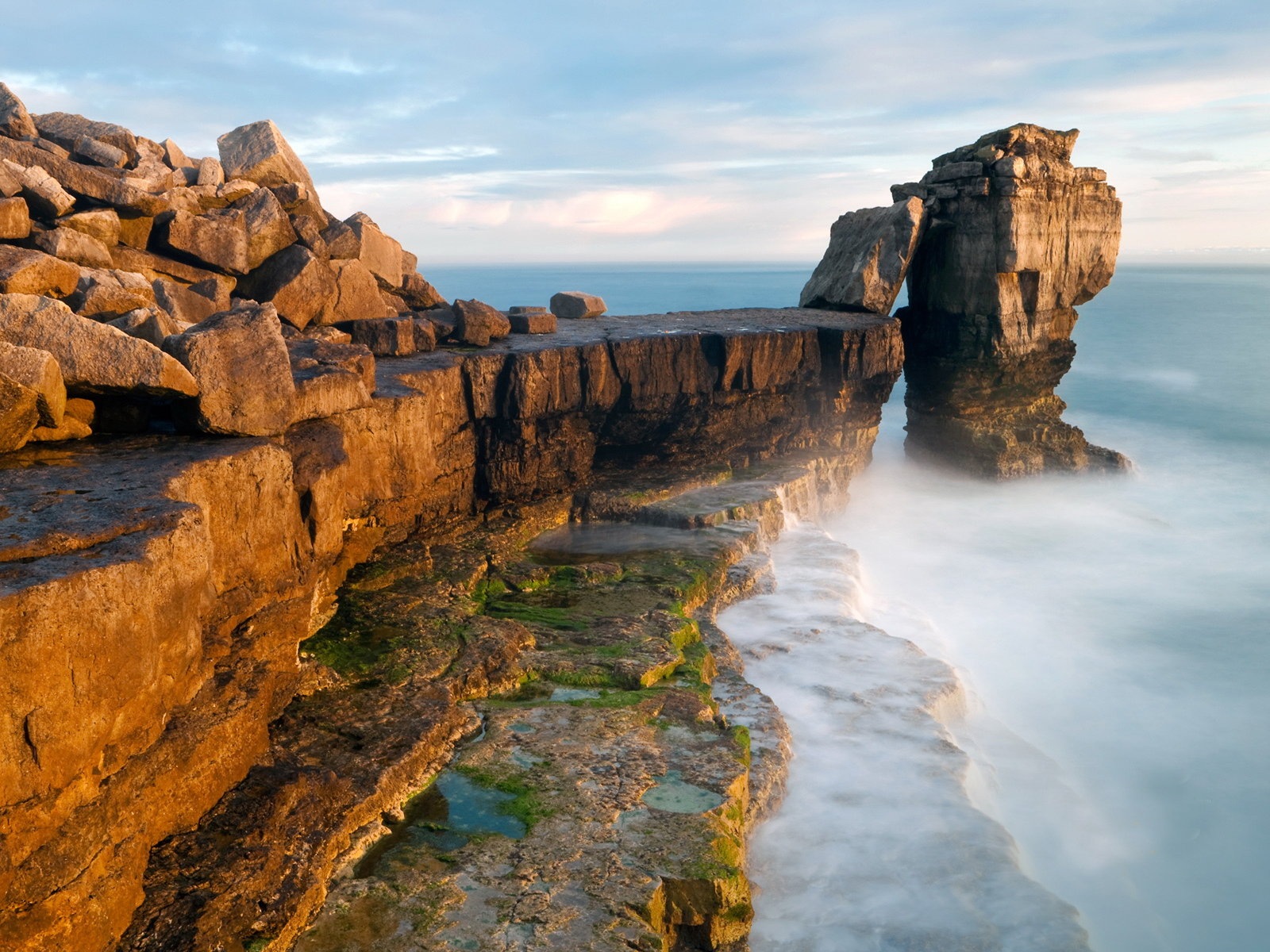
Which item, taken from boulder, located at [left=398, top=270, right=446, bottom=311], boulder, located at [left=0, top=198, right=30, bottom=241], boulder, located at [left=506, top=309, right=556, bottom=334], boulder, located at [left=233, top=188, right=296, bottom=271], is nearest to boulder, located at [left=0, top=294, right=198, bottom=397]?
boulder, located at [left=0, top=198, right=30, bottom=241]

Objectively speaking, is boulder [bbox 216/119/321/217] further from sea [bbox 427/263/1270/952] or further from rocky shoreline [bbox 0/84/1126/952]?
sea [bbox 427/263/1270/952]

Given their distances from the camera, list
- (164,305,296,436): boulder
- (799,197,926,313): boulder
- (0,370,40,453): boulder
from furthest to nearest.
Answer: (799,197,926,313): boulder → (164,305,296,436): boulder → (0,370,40,453): boulder

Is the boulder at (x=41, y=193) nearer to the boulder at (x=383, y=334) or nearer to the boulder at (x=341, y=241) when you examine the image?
the boulder at (x=341, y=241)

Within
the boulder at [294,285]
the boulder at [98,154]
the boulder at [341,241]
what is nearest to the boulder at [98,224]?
the boulder at [98,154]

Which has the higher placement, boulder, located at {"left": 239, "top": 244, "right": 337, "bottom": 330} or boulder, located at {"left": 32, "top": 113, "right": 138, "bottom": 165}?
boulder, located at {"left": 32, "top": 113, "right": 138, "bottom": 165}

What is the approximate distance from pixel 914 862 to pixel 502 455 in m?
7.34

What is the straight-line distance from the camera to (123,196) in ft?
35.5

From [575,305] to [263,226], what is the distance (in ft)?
23.7

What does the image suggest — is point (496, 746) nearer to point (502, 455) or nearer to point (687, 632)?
point (687, 632)

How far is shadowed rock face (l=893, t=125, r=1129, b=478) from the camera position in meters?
20.9

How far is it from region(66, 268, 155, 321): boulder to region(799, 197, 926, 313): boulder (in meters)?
14.7

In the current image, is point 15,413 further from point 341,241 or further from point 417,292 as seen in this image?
point 417,292

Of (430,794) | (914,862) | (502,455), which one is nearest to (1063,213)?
(502,455)

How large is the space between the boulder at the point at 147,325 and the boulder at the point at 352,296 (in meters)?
4.47
